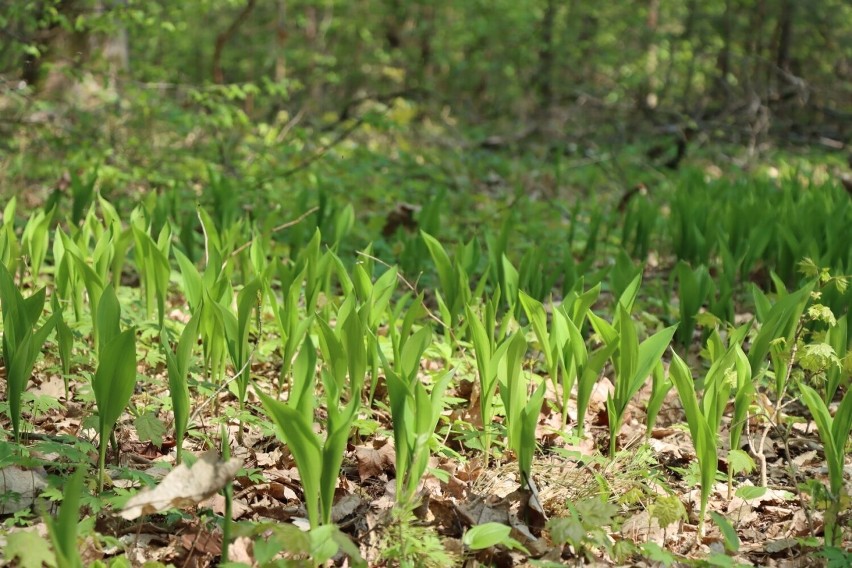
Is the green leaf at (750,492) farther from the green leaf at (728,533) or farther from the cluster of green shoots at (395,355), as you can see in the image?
the green leaf at (728,533)

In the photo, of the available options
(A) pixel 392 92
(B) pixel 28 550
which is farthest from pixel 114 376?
(A) pixel 392 92

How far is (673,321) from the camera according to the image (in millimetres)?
3572

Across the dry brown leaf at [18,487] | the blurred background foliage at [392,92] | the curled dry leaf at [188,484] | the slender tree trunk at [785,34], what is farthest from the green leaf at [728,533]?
the slender tree trunk at [785,34]

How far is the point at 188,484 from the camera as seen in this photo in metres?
1.51

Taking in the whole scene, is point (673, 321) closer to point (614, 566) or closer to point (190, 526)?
point (614, 566)

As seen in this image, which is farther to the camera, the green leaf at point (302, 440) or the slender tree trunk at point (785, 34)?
the slender tree trunk at point (785, 34)

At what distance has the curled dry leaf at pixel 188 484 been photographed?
4.87 ft

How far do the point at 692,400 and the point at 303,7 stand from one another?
13.3 metres

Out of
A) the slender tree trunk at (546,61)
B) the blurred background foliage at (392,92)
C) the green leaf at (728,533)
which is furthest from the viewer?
the slender tree trunk at (546,61)

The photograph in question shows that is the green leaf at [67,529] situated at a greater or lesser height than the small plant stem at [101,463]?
greater

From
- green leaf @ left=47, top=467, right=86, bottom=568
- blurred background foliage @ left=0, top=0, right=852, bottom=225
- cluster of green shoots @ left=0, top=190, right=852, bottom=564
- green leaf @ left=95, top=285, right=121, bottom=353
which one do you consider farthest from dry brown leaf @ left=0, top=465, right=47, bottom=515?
blurred background foliage @ left=0, top=0, right=852, bottom=225

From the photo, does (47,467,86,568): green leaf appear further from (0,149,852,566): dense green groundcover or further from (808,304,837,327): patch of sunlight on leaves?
(808,304,837,327): patch of sunlight on leaves

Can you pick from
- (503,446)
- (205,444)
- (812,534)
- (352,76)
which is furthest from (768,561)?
(352,76)

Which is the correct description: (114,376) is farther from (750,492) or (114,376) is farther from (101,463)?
(750,492)
